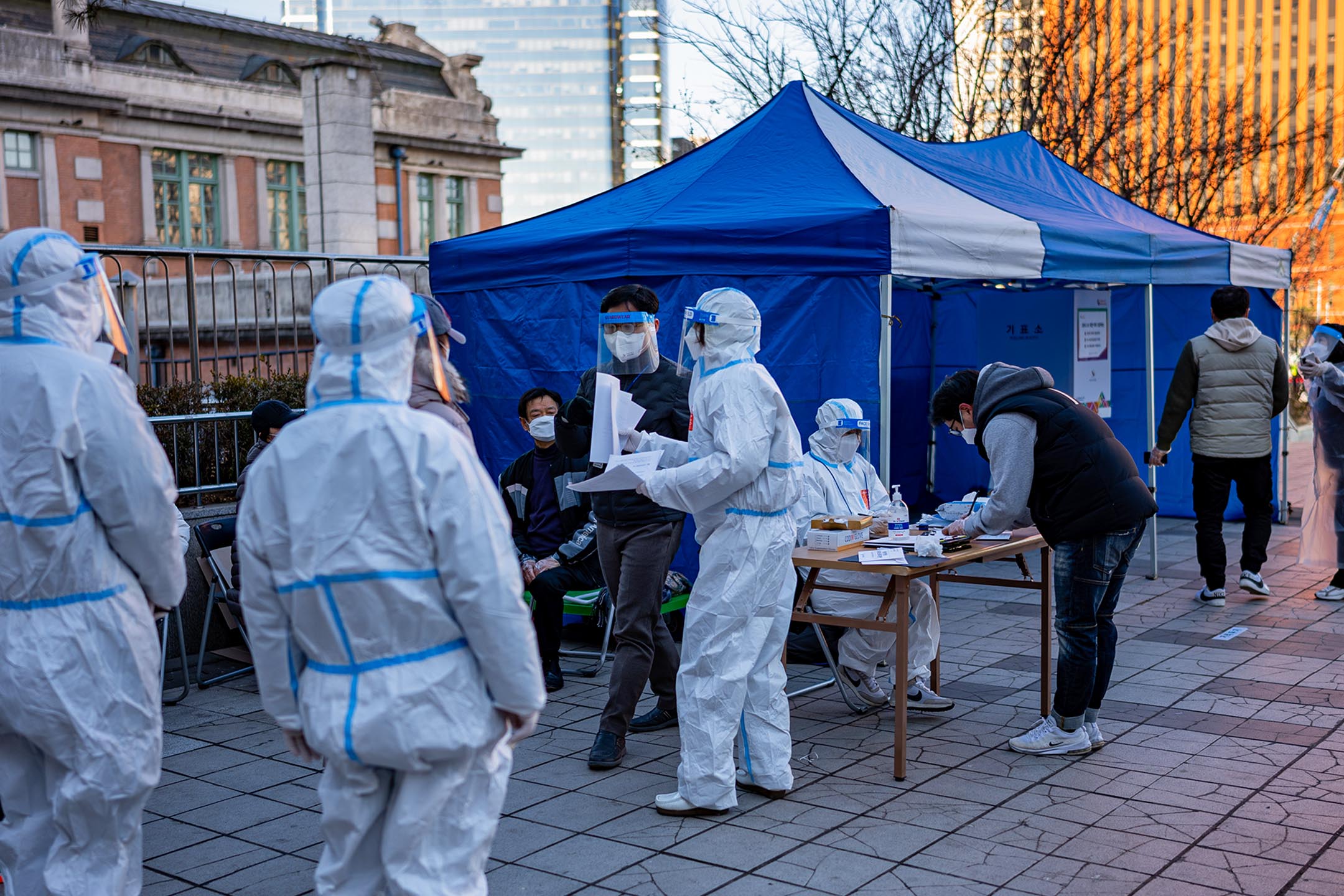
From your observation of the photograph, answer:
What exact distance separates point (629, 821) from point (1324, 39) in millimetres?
96466

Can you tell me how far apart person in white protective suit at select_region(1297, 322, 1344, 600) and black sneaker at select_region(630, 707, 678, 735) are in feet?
15.4

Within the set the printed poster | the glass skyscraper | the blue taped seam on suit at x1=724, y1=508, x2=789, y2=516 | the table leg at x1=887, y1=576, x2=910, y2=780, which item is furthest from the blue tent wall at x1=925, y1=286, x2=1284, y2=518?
the glass skyscraper

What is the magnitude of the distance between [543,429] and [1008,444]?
8.67 feet

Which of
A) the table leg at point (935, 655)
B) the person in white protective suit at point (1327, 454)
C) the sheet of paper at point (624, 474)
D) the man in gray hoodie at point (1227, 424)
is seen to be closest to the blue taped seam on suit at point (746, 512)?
the sheet of paper at point (624, 474)

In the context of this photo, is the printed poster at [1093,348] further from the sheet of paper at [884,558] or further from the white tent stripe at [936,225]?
the sheet of paper at [884,558]

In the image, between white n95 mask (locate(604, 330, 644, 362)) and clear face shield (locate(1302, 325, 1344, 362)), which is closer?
white n95 mask (locate(604, 330, 644, 362))

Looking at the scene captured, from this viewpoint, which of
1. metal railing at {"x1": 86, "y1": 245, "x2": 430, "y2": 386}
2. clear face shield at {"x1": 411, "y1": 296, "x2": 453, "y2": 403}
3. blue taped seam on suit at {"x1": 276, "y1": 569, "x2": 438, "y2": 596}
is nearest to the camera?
blue taped seam on suit at {"x1": 276, "y1": 569, "x2": 438, "y2": 596}

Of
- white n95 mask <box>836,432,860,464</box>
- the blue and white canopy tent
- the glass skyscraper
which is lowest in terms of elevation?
white n95 mask <box>836,432,860,464</box>

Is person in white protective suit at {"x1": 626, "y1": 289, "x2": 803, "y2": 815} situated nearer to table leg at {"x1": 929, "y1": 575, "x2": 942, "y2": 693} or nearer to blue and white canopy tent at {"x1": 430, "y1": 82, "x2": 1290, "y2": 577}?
table leg at {"x1": 929, "y1": 575, "x2": 942, "y2": 693}

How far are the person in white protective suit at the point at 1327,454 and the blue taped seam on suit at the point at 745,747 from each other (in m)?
4.95

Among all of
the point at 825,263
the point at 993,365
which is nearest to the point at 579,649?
the point at 825,263

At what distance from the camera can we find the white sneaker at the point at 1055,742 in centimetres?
501

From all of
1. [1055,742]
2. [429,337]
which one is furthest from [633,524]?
[429,337]

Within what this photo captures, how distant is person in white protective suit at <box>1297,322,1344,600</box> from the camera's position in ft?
25.5
